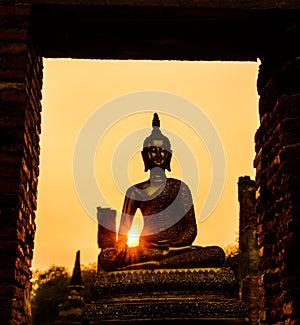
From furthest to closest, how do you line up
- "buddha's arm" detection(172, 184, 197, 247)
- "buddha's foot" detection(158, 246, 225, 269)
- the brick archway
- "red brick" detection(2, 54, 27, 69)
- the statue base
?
1. "buddha's arm" detection(172, 184, 197, 247)
2. "buddha's foot" detection(158, 246, 225, 269)
3. the statue base
4. "red brick" detection(2, 54, 27, 69)
5. the brick archway

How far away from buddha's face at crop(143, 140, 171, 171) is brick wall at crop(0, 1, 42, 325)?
2.36m

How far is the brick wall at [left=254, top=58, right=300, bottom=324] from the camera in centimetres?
471

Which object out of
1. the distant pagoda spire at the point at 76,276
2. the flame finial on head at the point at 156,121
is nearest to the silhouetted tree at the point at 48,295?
the distant pagoda spire at the point at 76,276

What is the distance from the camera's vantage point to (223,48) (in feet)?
18.9

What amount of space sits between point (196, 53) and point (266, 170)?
1.36 metres

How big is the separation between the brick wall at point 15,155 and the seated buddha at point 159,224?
155 centimetres

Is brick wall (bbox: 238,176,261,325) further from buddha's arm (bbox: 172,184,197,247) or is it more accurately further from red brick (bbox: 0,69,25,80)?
red brick (bbox: 0,69,25,80)

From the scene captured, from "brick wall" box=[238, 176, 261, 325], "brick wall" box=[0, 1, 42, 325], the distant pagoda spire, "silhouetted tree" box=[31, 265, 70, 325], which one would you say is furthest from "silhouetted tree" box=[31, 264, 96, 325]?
"brick wall" box=[0, 1, 42, 325]

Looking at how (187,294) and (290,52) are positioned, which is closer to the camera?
(290,52)

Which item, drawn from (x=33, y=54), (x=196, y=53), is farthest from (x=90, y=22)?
(x=196, y=53)

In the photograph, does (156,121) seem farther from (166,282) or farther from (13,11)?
(13,11)

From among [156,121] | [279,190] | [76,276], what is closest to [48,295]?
[76,276]

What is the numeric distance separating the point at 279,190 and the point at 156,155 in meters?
2.42

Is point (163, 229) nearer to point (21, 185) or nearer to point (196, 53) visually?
point (196, 53)
